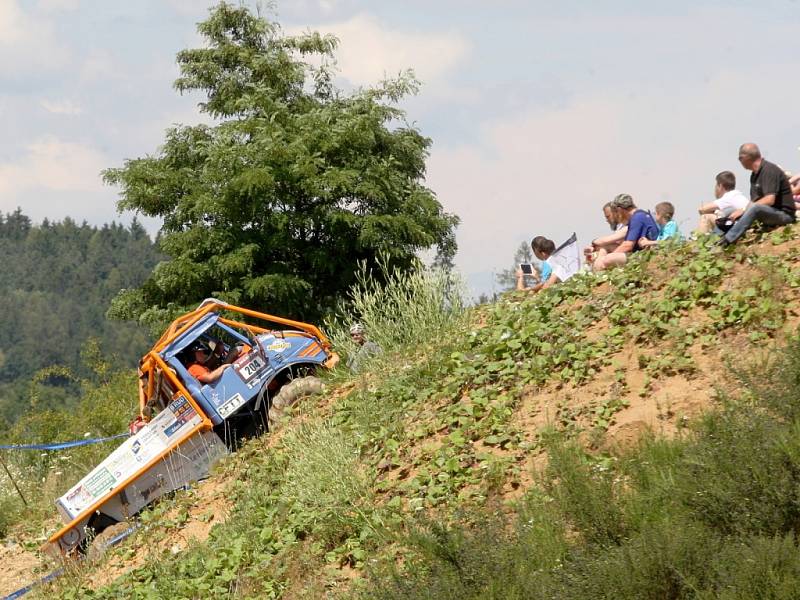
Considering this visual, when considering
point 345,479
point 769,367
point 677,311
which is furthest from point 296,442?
point 769,367

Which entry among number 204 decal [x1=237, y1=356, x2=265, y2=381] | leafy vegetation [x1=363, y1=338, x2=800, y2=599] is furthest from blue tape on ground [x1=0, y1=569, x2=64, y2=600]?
leafy vegetation [x1=363, y1=338, x2=800, y2=599]

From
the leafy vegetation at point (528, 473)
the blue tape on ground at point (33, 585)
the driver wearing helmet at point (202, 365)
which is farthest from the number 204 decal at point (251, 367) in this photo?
the blue tape on ground at point (33, 585)

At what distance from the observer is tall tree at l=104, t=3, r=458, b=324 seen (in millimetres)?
21328

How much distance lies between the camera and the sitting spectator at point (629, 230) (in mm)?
12547

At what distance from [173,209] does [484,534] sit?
16947mm

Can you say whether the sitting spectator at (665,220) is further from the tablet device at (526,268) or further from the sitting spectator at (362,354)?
the sitting spectator at (362,354)

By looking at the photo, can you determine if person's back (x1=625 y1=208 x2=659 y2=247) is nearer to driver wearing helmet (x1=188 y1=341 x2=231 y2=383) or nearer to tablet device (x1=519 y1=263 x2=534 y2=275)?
tablet device (x1=519 y1=263 x2=534 y2=275)

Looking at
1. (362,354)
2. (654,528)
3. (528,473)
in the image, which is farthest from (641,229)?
(654,528)

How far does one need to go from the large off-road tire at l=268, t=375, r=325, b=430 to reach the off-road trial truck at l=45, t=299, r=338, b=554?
12 mm

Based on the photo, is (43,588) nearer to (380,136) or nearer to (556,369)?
(556,369)

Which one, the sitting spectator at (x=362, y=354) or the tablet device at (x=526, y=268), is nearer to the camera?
the sitting spectator at (x=362, y=354)

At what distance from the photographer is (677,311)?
10.5 metres

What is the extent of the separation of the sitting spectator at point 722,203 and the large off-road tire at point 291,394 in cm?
487

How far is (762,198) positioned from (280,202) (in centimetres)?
1214
